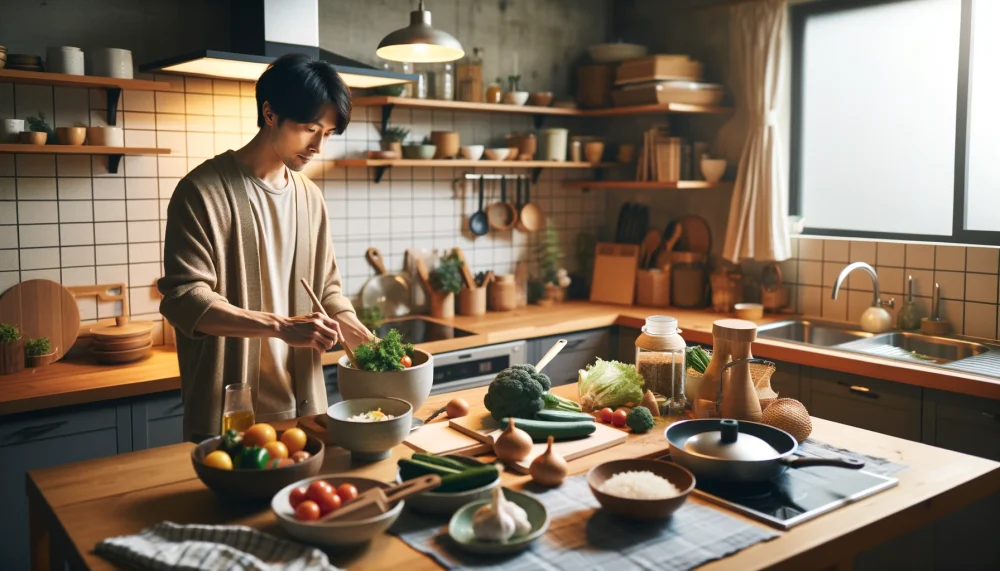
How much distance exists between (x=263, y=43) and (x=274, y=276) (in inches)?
46.7

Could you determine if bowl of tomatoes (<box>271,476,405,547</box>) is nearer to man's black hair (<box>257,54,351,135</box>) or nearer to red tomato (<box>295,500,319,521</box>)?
red tomato (<box>295,500,319,521</box>)

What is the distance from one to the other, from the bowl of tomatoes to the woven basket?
94 centimetres

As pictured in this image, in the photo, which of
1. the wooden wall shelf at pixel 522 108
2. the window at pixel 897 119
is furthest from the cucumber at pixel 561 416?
the window at pixel 897 119

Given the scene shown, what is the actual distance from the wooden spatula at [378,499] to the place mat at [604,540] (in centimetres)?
7

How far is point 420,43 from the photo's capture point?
104 inches

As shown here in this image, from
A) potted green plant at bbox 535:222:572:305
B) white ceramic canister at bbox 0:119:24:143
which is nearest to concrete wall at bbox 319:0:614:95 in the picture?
potted green plant at bbox 535:222:572:305

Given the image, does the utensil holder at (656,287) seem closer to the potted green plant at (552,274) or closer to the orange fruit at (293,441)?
the potted green plant at (552,274)

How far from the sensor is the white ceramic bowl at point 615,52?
14.8ft

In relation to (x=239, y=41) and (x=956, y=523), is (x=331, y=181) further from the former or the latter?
(x=956, y=523)

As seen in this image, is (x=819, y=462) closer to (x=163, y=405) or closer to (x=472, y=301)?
(x=163, y=405)

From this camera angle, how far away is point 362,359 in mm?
1978

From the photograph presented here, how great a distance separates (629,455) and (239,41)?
2.34 metres

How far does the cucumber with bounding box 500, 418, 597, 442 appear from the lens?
6.31 ft

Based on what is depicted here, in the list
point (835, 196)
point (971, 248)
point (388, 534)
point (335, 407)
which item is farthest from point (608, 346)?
point (388, 534)
